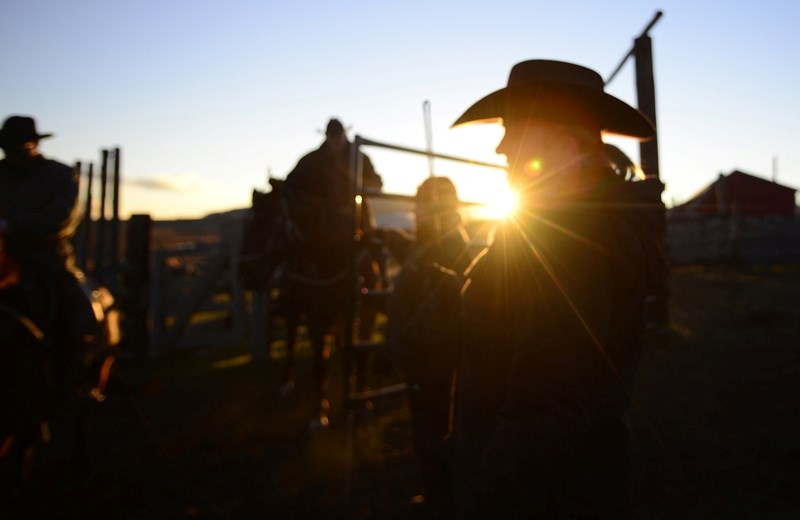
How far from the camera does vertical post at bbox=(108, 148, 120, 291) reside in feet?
33.5

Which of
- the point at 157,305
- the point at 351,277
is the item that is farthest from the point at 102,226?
the point at 351,277

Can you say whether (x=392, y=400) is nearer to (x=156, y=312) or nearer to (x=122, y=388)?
(x=122, y=388)

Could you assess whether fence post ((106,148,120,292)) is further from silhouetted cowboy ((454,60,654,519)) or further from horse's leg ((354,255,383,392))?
silhouetted cowboy ((454,60,654,519))

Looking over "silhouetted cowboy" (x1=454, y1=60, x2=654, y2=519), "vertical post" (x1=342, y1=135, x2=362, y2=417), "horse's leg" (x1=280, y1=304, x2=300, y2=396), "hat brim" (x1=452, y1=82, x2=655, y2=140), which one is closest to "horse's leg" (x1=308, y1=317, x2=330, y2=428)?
"horse's leg" (x1=280, y1=304, x2=300, y2=396)

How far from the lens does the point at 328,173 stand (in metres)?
6.51

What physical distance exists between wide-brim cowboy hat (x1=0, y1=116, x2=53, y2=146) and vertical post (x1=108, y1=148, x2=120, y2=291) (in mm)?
5962

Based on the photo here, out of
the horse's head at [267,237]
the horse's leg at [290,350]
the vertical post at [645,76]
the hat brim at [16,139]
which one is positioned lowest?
the horse's leg at [290,350]

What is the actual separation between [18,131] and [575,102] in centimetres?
479

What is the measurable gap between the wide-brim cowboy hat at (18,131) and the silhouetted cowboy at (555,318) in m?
4.42

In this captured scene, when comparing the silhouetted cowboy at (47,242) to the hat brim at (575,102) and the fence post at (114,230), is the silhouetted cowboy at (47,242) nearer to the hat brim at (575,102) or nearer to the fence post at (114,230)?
the hat brim at (575,102)

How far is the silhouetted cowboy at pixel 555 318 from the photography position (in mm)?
1282

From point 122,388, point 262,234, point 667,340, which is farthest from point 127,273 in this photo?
point 667,340

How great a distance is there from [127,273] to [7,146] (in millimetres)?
5809

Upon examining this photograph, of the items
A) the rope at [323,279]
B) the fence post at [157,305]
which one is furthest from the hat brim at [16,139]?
the fence post at [157,305]
